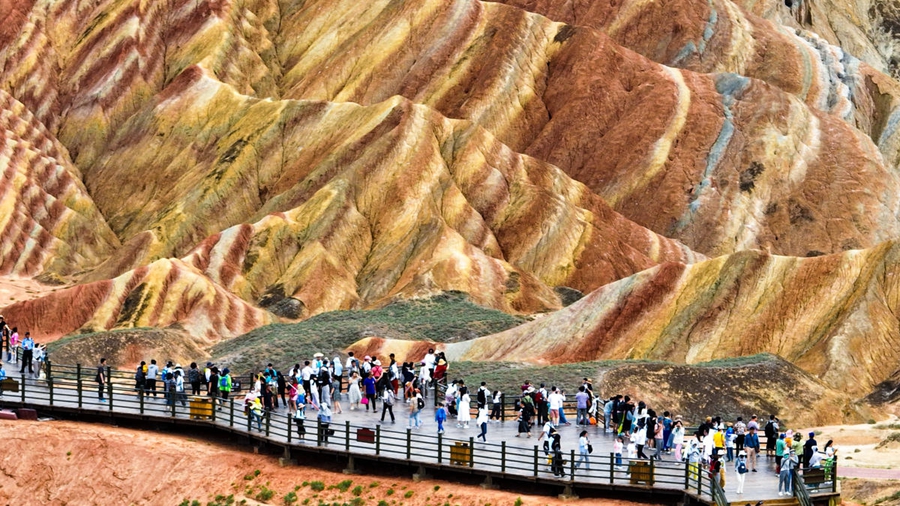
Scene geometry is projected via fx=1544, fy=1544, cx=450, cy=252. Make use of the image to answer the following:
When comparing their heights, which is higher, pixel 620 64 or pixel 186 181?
pixel 620 64

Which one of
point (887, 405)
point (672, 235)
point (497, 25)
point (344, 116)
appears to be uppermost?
point (497, 25)

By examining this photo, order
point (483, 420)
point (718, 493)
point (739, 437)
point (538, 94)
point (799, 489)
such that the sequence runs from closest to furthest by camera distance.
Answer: point (718, 493) → point (799, 489) → point (739, 437) → point (483, 420) → point (538, 94)

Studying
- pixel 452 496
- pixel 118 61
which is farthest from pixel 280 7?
pixel 452 496

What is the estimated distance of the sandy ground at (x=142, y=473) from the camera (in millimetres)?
44250

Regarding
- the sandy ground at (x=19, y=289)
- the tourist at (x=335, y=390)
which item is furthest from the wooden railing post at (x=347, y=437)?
the sandy ground at (x=19, y=289)

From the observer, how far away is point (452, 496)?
41719mm

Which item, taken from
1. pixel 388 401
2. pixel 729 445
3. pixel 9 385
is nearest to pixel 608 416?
pixel 729 445

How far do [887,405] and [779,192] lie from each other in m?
57.2

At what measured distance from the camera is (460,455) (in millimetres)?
42531

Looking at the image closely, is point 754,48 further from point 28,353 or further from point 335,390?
point 28,353

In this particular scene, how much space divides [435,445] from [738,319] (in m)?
38.1

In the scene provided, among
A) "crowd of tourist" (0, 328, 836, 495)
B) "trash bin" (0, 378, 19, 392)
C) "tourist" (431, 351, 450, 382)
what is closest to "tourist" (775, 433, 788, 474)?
"crowd of tourist" (0, 328, 836, 495)

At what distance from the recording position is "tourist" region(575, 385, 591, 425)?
48406 mm

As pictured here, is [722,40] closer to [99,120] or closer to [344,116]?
[344,116]
